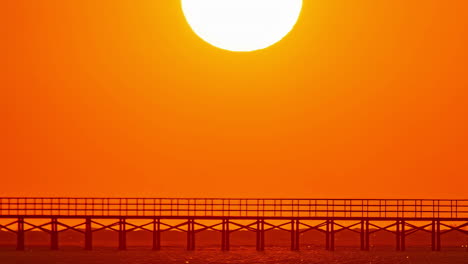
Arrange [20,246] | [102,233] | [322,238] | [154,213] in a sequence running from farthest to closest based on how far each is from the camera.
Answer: [102,233]
[322,238]
[20,246]
[154,213]

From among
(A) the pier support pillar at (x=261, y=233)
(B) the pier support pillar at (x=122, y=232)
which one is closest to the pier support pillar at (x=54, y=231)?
(B) the pier support pillar at (x=122, y=232)

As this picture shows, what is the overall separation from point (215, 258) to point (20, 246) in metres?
12.6

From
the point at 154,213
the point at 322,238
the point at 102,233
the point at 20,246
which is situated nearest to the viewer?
the point at 154,213

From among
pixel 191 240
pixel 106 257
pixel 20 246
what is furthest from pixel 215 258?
pixel 20 246

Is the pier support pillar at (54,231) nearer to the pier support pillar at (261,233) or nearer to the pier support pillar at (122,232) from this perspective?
the pier support pillar at (122,232)

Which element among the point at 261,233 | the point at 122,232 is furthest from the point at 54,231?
the point at 261,233

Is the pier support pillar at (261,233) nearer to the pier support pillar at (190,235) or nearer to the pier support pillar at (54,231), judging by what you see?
the pier support pillar at (190,235)

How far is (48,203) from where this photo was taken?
3059 inches

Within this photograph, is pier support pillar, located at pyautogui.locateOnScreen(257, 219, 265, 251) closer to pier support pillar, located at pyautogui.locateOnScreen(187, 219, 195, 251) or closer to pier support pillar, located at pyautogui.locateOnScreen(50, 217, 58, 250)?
pier support pillar, located at pyautogui.locateOnScreen(187, 219, 195, 251)

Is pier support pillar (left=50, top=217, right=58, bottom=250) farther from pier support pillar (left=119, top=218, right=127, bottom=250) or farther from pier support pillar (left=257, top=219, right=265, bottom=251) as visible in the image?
pier support pillar (left=257, top=219, right=265, bottom=251)

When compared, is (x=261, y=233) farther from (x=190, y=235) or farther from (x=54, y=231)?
(x=54, y=231)

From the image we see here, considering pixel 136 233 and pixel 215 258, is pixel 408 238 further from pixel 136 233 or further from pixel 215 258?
pixel 215 258

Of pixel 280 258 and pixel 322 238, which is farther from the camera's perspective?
pixel 322 238

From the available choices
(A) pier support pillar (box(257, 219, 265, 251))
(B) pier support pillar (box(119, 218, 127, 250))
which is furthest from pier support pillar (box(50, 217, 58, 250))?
(A) pier support pillar (box(257, 219, 265, 251))
